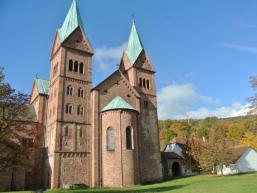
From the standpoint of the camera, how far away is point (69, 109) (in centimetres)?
3900

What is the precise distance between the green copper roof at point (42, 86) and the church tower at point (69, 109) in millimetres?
3256

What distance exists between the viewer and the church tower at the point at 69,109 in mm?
36062

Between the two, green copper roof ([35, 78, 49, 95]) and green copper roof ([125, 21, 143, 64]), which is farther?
green copper roof ([125, 21, 143, 64])

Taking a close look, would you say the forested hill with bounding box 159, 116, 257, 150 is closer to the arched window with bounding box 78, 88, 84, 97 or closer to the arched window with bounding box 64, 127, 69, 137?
the arched window with bounding box 78, 88, 84, 97

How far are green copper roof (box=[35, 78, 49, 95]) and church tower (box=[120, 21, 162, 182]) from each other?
1529 cm

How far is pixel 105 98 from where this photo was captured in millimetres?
42188

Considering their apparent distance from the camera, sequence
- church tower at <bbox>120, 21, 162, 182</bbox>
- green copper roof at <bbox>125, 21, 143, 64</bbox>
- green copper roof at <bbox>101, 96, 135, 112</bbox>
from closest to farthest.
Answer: green copper roof at <bbox>101, 96, 135, 112</bbox>
church tower at <bbox>120, 21, 162, 182</bbox>
green copper roof at <bbox>125, 21, 143, 64</bbox>

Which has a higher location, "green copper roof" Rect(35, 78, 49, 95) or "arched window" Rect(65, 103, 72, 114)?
"green copper roof" Rect(35, 78, 49, 95)

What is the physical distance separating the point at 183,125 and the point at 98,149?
76.7 m

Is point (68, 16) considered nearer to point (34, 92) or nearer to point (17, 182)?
point (34, 92)

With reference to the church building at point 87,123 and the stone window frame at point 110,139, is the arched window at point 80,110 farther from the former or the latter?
the stone window frame at point 110,139

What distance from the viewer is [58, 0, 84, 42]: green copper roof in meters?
43.3

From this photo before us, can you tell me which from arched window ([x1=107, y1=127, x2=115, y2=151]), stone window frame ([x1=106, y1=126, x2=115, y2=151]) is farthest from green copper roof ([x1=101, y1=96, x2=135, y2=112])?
arched window ([x1=107, y1=127, x2=115, y2=151])

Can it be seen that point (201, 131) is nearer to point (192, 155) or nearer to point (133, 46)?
point (192, 155)
